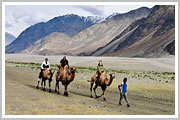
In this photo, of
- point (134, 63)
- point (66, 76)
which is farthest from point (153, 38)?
point (66, 76)

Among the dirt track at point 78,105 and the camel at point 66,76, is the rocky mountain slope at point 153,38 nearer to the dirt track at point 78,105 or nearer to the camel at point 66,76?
the dirt track at point 78,105

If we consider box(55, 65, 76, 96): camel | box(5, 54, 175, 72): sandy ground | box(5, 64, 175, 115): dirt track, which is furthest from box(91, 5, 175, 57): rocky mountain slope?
box(55, 65, 76, 96): camel

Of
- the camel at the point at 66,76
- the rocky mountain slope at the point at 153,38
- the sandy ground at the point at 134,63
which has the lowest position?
the camel at the point at 66,76

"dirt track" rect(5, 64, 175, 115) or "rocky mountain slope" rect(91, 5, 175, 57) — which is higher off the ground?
"rocky mountain slope" rect(91, 5, 175, 57)

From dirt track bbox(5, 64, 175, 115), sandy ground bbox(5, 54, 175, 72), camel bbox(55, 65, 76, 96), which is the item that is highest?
sandy ground bbox(5, 54, 175, 72)

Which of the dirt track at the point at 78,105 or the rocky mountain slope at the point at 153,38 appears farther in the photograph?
the rocky mountain slope at the point at 153,38

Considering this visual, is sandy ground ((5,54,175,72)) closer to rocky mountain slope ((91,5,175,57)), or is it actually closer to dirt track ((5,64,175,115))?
dirt track ((5,64,175,115))

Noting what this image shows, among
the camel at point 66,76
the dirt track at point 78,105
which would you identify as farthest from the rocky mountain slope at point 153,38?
the camel at point 66,76

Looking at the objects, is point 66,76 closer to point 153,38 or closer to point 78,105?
point 78,105

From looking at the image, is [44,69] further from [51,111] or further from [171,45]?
[171,45]
